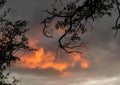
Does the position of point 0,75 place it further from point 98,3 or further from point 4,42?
point 98,3

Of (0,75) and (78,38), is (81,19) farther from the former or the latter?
(0,75)

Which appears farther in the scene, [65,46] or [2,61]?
[2,61]

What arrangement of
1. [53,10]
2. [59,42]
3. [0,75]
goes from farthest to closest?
[0,75]
[53,10]
[59,42]

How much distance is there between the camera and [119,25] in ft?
88.5

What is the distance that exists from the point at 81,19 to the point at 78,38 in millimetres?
1327

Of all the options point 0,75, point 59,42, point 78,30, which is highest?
point 0,75

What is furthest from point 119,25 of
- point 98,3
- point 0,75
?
point 0,75

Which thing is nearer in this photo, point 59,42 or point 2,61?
point 59,42

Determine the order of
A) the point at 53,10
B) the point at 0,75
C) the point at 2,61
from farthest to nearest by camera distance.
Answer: the point at 0,75, the point at 2,61, the point at 53,10

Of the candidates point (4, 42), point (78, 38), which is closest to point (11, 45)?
point (4, 42)

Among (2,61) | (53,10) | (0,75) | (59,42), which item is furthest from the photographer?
(0,75)

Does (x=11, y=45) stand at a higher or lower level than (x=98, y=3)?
higher

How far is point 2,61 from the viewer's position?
4847cm

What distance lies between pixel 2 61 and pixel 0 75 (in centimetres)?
364
